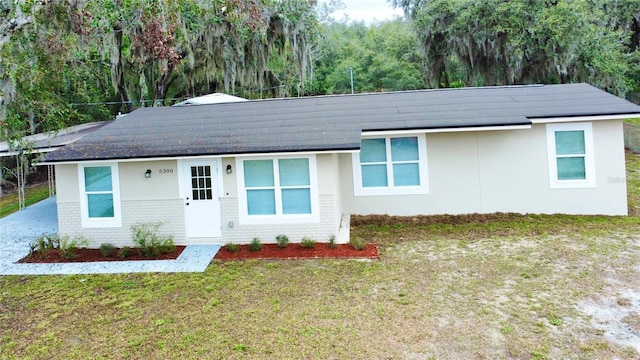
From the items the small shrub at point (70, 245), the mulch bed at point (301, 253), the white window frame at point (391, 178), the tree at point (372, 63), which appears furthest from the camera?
the tree at point (372, 63)

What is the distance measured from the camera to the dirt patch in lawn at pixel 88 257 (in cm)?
863

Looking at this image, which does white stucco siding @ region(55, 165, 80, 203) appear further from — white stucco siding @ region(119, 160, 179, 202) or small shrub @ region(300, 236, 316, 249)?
small shrub @ region(300, 236, 316, 249)

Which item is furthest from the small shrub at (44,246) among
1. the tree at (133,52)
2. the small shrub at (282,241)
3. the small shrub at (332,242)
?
the small shrub at (332,242)

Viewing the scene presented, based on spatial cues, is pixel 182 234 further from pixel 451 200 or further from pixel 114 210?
pixel 451 200

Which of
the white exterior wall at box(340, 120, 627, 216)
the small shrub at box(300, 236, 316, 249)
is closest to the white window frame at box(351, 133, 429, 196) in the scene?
the white exterior wall at box(340, 120, 627, 216)

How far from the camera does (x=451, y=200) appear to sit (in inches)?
415

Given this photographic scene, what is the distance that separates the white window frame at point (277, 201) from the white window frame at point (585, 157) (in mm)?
5603

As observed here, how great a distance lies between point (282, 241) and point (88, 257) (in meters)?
3.89

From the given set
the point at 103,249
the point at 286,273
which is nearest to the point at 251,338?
the point at 286,273

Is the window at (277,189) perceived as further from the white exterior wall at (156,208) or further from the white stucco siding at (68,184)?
the white stucco siding at (68,184)

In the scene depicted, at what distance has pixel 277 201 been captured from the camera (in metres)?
8.92

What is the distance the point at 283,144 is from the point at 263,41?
11.4 meters

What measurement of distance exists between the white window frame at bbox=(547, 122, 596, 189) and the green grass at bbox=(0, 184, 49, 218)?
49.2ft

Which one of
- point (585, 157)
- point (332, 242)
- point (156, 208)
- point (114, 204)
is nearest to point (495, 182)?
point (585, 157)
